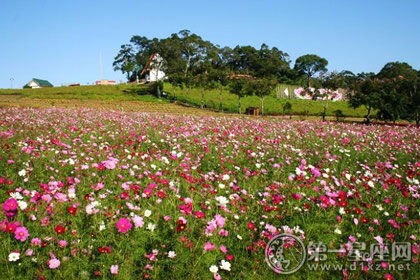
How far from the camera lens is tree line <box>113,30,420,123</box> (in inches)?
1112

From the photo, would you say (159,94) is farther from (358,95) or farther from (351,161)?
(351,161)

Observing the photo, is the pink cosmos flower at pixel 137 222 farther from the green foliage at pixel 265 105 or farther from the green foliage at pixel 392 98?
the green foliage at pixel 265 105

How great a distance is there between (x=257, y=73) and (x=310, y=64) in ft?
82.0

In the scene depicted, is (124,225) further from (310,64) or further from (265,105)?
(310,64)

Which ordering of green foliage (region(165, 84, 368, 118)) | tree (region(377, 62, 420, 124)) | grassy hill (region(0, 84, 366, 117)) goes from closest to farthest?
tree (region(377, 62, 420, 124)), green foliage (region(165, 84, 368, 118)), grassy hill (region(0, 84, 366, 117))

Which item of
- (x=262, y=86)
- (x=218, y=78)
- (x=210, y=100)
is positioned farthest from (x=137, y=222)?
(x=210, y=100)

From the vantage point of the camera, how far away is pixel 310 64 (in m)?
102

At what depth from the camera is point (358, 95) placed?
29641 millimetres

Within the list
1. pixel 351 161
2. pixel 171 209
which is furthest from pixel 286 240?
pixel 351 161

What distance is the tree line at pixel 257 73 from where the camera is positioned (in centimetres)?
2823

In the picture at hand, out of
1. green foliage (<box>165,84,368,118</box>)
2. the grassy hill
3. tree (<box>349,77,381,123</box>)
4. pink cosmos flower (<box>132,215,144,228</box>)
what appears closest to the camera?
pink cosmos flower (<box>132,215,144,228</box>)

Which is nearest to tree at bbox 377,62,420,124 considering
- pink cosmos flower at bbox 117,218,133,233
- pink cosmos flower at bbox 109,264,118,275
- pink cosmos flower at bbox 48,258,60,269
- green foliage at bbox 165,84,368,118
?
green foliage at bbox 165,84,368,118

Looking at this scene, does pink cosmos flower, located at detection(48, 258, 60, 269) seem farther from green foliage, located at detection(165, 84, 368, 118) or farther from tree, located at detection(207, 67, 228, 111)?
green foliage, located at detection(165, 84, 368, 118)

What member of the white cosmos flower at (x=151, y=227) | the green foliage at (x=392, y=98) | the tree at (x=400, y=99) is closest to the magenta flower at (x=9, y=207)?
the white cosmos flower at (x=151, y=227)
